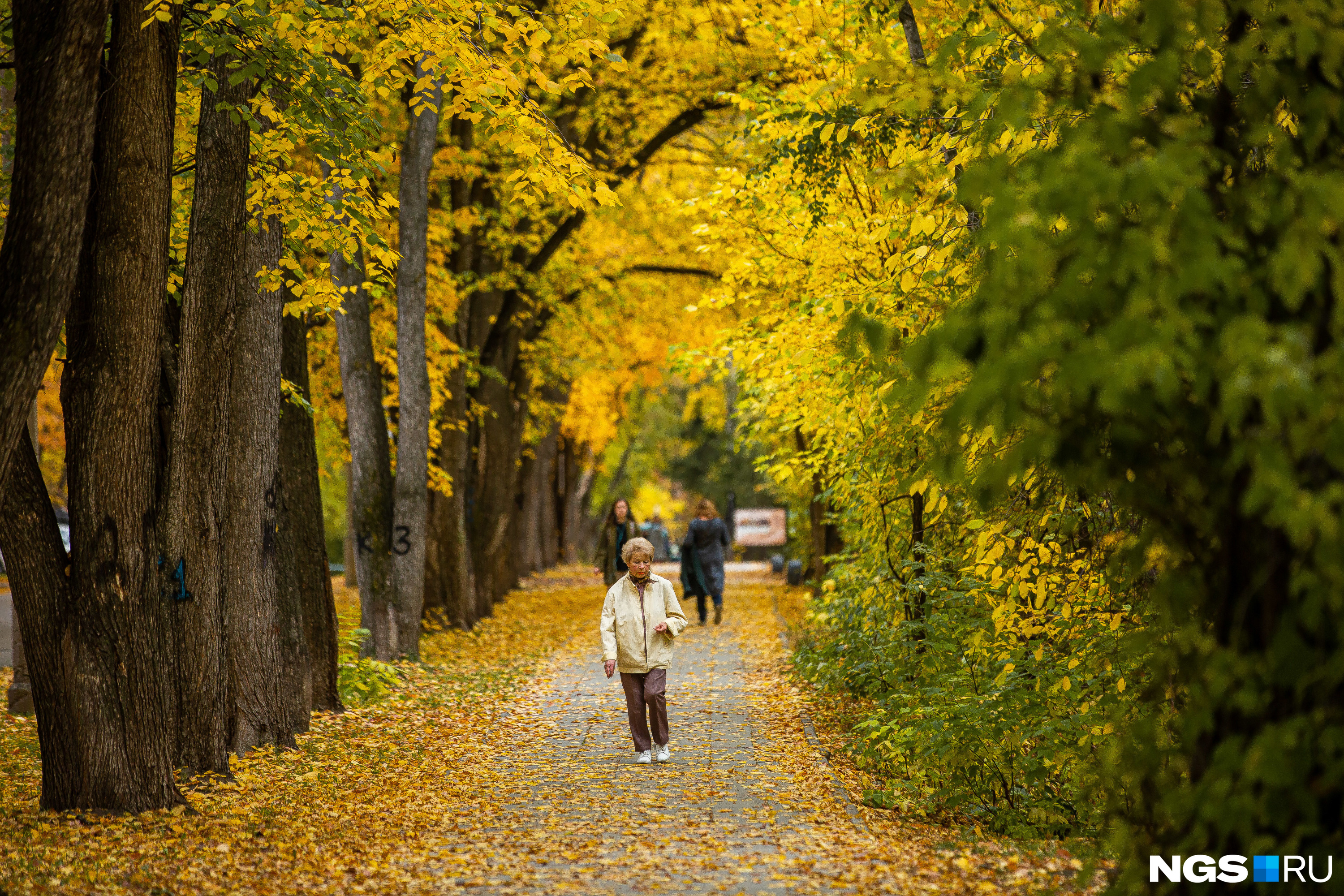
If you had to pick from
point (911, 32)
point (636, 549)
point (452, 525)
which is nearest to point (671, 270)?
point (452, 525)

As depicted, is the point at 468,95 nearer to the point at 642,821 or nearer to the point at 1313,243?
the point at 642,821

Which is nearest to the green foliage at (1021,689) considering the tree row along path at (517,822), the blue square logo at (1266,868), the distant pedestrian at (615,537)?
the tree row along path at (517,822)

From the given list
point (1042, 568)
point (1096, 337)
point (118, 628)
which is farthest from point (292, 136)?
point (1096, 337)

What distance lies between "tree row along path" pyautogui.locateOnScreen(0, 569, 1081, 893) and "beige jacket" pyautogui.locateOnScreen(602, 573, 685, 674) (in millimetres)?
790

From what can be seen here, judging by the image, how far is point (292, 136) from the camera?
9000 millimetres

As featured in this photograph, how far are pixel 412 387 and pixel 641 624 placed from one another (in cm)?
607

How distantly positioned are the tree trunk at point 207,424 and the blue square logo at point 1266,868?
20.0ft

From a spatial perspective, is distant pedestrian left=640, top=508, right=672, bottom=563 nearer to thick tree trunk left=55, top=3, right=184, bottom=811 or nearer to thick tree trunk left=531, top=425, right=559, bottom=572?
thick tree trunk left=531, top=425, right=559, bottom=572

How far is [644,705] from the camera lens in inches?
370

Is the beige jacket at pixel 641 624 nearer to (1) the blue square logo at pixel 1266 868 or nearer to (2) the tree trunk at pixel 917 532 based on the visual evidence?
(2) the tree trunk at pixel 917 532

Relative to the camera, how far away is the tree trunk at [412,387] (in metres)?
14.0

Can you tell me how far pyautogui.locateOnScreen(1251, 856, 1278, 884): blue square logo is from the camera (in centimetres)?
422

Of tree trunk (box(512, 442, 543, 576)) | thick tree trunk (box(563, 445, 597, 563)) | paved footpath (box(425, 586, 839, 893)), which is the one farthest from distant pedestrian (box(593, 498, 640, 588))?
thick tree trunk (box(563, 445, 597, 563))

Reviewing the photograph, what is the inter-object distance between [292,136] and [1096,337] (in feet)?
22.9
